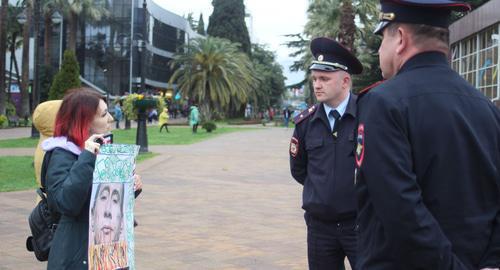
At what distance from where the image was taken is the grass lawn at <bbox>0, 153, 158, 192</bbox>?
11987 millimetres

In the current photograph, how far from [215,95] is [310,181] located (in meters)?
56.2

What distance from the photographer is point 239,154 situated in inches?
826

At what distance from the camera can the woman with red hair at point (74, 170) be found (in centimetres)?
321

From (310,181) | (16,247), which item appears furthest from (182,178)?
(310,181)

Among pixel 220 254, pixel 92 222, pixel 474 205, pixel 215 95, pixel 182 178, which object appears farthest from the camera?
pixel 215 95

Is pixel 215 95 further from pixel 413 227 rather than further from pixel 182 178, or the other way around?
pixel 413 227

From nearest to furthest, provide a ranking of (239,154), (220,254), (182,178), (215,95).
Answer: (220,254)
(182,178)
(239,154)
(215,95)

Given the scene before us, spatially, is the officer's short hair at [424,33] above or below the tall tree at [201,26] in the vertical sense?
below

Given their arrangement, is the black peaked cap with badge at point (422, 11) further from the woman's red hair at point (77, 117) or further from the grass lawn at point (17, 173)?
the grass lawn at point (17, 173)

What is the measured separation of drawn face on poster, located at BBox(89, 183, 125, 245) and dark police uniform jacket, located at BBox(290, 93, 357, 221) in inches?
42.2

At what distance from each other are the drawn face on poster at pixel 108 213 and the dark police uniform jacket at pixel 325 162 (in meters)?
1.07

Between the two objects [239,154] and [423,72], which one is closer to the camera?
[423,72]

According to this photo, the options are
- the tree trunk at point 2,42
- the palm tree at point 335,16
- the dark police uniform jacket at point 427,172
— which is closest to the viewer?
the dark police uniform jacket at point 427,172

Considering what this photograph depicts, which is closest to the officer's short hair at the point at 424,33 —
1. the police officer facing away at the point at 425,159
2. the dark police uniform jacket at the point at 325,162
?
the police officer facing away at the point at 425,159
